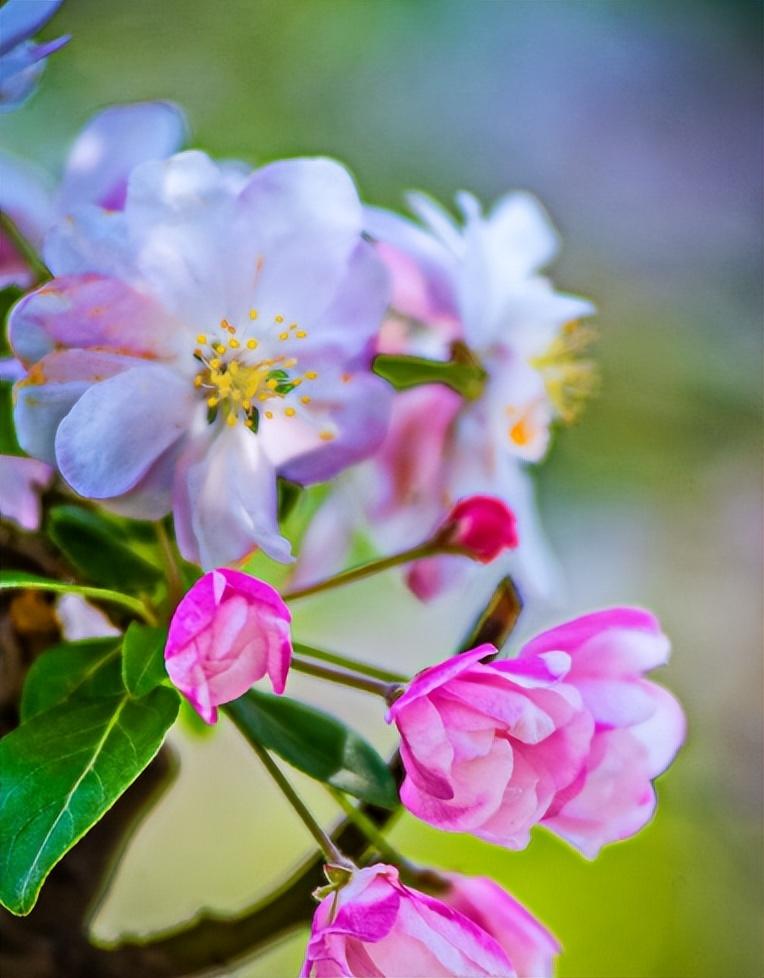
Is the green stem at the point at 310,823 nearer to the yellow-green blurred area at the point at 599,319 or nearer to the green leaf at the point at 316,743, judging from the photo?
the green leaf at the point at 316,743

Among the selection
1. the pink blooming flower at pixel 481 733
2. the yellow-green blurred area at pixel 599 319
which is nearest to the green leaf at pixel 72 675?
the pink blooming flower at pixel 481 733

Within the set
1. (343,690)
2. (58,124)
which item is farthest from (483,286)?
(58,124)

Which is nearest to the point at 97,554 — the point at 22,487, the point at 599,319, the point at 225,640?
the point at 22,487

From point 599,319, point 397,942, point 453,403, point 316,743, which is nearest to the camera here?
point 397,942

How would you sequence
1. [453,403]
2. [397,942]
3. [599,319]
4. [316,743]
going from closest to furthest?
1. [397,942]
2. [316,743]
3. [453,403]
4. [599,319]

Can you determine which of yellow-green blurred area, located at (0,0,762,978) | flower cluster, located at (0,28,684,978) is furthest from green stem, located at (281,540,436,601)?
yellow-green blurred area, located at (0,0,762,978)

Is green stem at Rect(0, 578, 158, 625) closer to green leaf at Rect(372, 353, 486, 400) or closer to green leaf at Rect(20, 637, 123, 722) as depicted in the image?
green leaf at Rect(20, 637, 123, 722)

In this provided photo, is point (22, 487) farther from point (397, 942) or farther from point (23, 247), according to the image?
point (397, 942)
